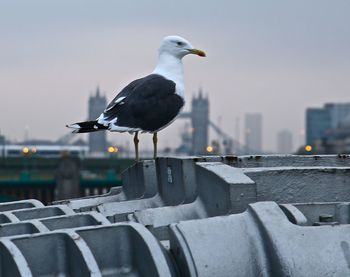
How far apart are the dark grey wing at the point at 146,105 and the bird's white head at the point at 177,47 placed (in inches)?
16.9

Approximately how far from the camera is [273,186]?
17.9ft

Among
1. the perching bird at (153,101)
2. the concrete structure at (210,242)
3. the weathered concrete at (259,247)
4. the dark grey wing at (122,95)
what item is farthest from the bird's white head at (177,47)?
the weathered concrete at (259,247)

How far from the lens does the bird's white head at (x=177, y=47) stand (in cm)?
1017

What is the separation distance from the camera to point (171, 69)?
10.0m

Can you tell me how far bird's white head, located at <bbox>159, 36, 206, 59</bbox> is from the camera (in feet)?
33.4

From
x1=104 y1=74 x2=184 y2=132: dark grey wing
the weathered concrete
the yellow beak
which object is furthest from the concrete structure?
the yellow beak

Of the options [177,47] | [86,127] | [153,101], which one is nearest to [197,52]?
[177,47]

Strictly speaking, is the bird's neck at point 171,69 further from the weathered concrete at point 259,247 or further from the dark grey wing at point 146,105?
the weathered concrete at point 259,247

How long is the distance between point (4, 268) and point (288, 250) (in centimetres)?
130

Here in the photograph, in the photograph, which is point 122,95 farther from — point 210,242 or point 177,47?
point 210,242

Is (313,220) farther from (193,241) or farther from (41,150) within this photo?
(41,150)

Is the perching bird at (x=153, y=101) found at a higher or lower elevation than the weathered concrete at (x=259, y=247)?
higher

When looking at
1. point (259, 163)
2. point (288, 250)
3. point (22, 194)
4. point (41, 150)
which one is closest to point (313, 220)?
point (288, 250)

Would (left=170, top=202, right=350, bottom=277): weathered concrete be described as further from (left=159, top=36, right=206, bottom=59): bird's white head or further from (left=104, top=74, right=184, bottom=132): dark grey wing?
(left=159, top=36, right=206, bottom=59): bird's white head
